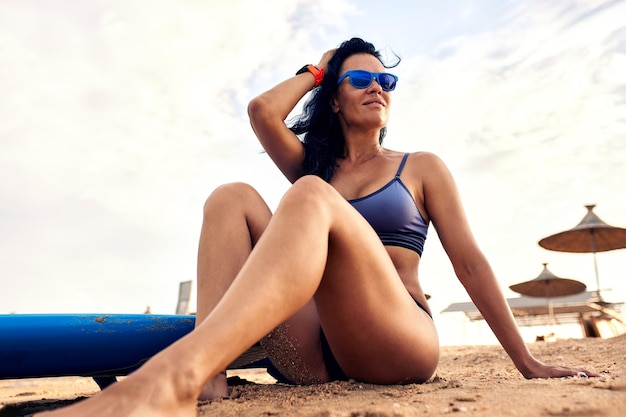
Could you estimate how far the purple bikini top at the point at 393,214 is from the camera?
212 cm

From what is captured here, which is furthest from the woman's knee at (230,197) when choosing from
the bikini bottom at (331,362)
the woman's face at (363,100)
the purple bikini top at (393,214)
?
the woman's face at (363,100)

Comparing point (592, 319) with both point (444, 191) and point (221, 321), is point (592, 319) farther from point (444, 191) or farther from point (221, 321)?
point (221, 321)

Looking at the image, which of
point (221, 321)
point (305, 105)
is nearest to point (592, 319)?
point (305, 105)

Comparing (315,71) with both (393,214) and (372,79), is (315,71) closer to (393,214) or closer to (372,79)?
(372,79)

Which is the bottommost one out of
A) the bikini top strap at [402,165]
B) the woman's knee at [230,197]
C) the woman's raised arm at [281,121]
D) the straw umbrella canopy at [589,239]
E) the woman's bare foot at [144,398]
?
the woman's bare foot at [144,398]

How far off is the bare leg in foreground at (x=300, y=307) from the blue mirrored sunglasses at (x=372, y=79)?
110 centimetres

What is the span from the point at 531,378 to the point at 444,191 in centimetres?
78

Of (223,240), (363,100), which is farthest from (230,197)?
(363,100)

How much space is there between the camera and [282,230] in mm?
1415

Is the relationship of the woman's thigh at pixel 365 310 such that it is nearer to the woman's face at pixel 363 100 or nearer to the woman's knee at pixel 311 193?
the woman's knee at pixel 311 193

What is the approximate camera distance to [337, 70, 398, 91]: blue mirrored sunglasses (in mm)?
2564

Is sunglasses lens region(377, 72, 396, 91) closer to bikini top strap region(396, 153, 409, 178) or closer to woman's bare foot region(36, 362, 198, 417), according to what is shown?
bikini top strap region(396, 153, 409, 178)

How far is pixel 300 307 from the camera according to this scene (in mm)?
1410

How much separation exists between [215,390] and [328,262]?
62 centimetres
